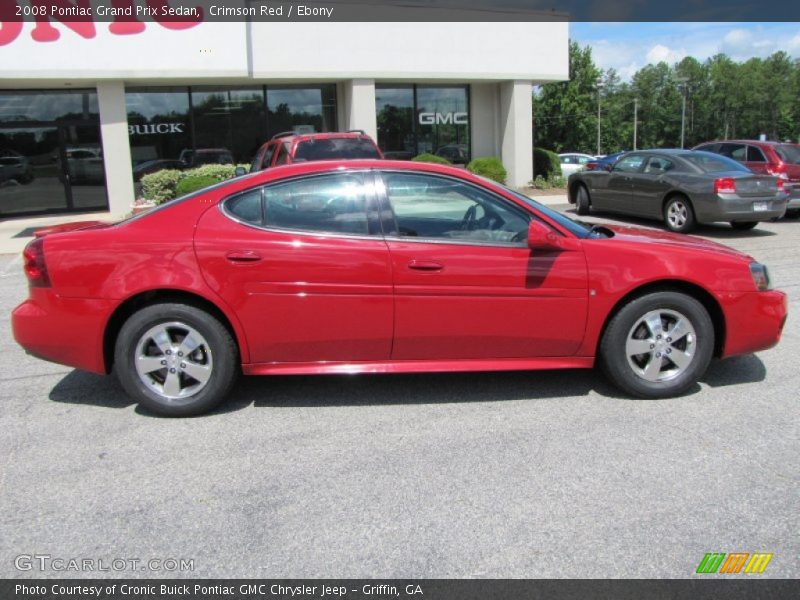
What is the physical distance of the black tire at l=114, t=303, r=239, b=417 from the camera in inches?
170

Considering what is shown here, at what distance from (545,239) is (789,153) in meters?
12.0

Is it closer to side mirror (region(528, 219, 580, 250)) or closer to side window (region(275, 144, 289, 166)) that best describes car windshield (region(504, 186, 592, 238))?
side mirror (region(528, 219, 580, 250))

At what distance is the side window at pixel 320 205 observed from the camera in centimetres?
442

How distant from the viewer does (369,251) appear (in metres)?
4.33

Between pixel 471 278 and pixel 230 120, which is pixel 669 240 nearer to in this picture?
pixel 471 278

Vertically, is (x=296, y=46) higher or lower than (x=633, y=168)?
higher

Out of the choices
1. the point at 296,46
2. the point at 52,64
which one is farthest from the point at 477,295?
the point at 296,46

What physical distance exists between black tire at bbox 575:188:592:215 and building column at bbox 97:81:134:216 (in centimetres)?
1089

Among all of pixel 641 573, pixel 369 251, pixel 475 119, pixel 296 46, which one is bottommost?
pixel 641 573

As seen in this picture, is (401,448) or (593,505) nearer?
(593,505)

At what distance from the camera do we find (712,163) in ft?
39.9

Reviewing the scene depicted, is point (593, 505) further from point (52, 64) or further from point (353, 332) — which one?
point (52, 64)

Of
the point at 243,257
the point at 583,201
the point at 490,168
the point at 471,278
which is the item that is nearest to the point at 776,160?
the point at 583,201

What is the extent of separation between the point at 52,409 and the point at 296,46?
52.8 ft
